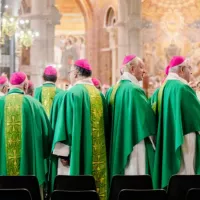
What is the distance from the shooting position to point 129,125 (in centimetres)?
687

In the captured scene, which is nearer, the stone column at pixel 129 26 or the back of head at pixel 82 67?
the back of head at pixel 82 67

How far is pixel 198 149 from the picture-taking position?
22.7 feet

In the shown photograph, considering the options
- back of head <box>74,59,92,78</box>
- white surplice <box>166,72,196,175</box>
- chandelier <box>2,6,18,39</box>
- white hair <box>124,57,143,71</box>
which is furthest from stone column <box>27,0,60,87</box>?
white surplice <box>166,72,196,175</box>

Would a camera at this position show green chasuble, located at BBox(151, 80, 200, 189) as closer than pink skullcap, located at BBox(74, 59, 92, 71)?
Yes

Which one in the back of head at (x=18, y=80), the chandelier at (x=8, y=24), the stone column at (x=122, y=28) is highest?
the stone column at (x=122, y=28)

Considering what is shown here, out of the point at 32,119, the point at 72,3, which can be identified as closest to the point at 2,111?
the point at 32,119

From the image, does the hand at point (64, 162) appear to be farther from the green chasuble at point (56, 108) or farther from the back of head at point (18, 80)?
the back of head at point (18, 80)

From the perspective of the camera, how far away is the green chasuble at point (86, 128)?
272 inches

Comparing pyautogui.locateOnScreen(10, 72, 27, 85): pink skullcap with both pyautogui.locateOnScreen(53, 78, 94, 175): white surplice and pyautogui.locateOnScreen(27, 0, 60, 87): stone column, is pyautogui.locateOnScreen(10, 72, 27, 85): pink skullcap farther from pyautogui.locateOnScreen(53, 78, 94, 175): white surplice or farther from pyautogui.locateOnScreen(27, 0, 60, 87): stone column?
pyautogui.locateOnScreen(27, 0, 60, 87): stone column

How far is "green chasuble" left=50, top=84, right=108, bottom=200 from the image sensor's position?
690 centimetres

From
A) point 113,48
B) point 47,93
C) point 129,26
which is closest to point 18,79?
point 47,93

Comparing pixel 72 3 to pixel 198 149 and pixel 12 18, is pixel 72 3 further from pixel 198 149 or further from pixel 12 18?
pixel 198 149

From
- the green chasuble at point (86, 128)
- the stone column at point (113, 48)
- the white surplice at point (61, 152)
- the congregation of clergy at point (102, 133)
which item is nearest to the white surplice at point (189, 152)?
the congregation of clergy at point (102, 133)

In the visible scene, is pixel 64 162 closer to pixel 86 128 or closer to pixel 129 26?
pixel 86 128
